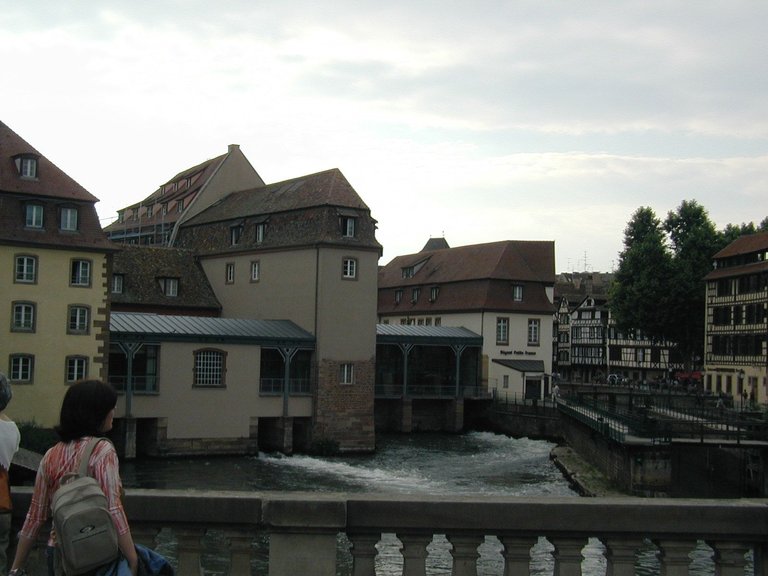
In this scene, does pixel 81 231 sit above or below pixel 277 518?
above

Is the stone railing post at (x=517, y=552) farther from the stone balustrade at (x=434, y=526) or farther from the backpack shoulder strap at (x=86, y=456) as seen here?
the backpack shoulder strap at (x=86, y=456)

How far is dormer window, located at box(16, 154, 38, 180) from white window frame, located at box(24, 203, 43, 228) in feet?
3.43

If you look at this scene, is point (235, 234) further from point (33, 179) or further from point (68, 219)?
point (33, 179)

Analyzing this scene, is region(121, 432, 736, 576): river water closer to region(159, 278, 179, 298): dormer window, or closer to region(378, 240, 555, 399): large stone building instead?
region(159, 278, 179, 298): dormer window

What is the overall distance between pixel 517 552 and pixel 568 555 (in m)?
0.29

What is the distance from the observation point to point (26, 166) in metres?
37.3

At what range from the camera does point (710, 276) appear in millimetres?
64250

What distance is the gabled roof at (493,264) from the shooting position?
64.4 m

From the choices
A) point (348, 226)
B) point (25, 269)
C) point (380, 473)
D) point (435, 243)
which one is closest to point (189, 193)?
point (348, 226)

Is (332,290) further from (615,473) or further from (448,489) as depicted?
(615,473)

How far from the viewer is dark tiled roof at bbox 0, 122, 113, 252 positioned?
1443 inches

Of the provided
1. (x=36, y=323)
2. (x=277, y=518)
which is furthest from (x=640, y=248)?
(x=277, y=518)

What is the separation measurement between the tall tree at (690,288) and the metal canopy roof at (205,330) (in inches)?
1364

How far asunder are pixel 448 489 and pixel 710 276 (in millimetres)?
35586
